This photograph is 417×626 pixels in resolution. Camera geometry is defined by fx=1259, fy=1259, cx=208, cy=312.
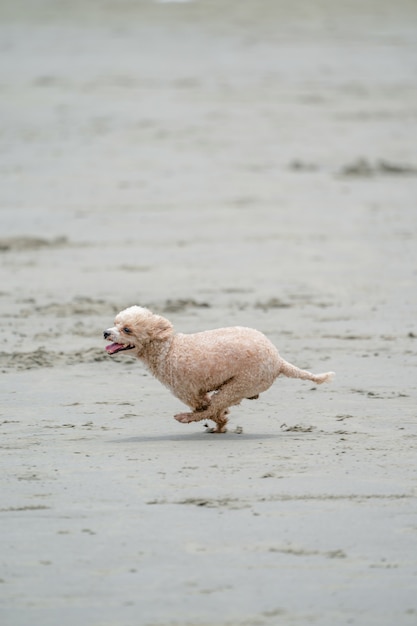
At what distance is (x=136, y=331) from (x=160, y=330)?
14 cm

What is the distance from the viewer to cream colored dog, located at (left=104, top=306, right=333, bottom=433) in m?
6.62

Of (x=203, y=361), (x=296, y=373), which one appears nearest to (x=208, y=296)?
(x=296, y=373)

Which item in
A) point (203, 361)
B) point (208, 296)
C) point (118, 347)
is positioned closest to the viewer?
point (203, 361)

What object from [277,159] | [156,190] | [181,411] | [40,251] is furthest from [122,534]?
[277,159]

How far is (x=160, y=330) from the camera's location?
6.75m

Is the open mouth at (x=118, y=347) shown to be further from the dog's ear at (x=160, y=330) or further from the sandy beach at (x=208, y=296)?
the sandy beach at (x=208, y=296)

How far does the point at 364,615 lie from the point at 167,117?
526 inches

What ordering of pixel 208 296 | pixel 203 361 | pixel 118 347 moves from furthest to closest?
pixel 208 296
pixel 118 347
pixel 203 361

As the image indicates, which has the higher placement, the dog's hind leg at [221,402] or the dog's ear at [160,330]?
the dog's ear at [160,330]

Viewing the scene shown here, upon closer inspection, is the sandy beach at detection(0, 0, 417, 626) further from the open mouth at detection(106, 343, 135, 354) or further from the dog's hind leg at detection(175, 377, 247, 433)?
the open mouth at detection(106, 343, 135, 354)

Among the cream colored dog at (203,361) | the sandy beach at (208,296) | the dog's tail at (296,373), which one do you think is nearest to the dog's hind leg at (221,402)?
the cream colored dog at (203,361)

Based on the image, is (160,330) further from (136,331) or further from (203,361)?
(203,361)

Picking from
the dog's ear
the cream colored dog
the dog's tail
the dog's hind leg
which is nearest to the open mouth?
the cream colored dog

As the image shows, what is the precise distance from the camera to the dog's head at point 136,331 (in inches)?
263
